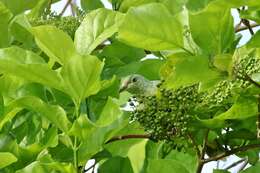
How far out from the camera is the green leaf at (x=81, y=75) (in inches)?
39.7

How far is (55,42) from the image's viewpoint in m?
1.10

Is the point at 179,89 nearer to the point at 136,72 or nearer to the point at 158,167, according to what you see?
the point at 158,167

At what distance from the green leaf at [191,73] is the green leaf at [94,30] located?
0.58ft

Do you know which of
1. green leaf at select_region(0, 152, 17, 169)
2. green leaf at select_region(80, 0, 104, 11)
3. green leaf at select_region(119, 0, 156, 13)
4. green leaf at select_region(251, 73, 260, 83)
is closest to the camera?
green leaf at select_region(251, 73, 260, 83)

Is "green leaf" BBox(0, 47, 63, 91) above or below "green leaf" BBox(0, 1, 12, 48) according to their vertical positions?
above

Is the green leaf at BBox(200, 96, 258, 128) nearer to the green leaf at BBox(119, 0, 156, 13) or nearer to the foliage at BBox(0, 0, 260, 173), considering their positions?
the foliage at BBox(0, 0, 260, 173)

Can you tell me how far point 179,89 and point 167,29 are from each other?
10 cm

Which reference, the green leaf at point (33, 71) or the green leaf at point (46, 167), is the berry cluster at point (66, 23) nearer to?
the green leaf at point (33, 71)

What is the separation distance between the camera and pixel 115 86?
3.85ft

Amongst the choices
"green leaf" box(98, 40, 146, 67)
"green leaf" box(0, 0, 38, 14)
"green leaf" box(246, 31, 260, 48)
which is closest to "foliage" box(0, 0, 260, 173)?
"green leaf" box(246, 31, 260, 48)

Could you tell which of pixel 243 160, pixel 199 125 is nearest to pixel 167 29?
pixel 199 125

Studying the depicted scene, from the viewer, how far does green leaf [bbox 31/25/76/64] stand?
1.09m

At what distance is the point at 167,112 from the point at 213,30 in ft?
0.50

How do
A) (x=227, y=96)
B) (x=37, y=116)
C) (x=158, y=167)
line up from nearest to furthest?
(x=227, y=96) < (x=158, y=167) < (x=37, y=116)
